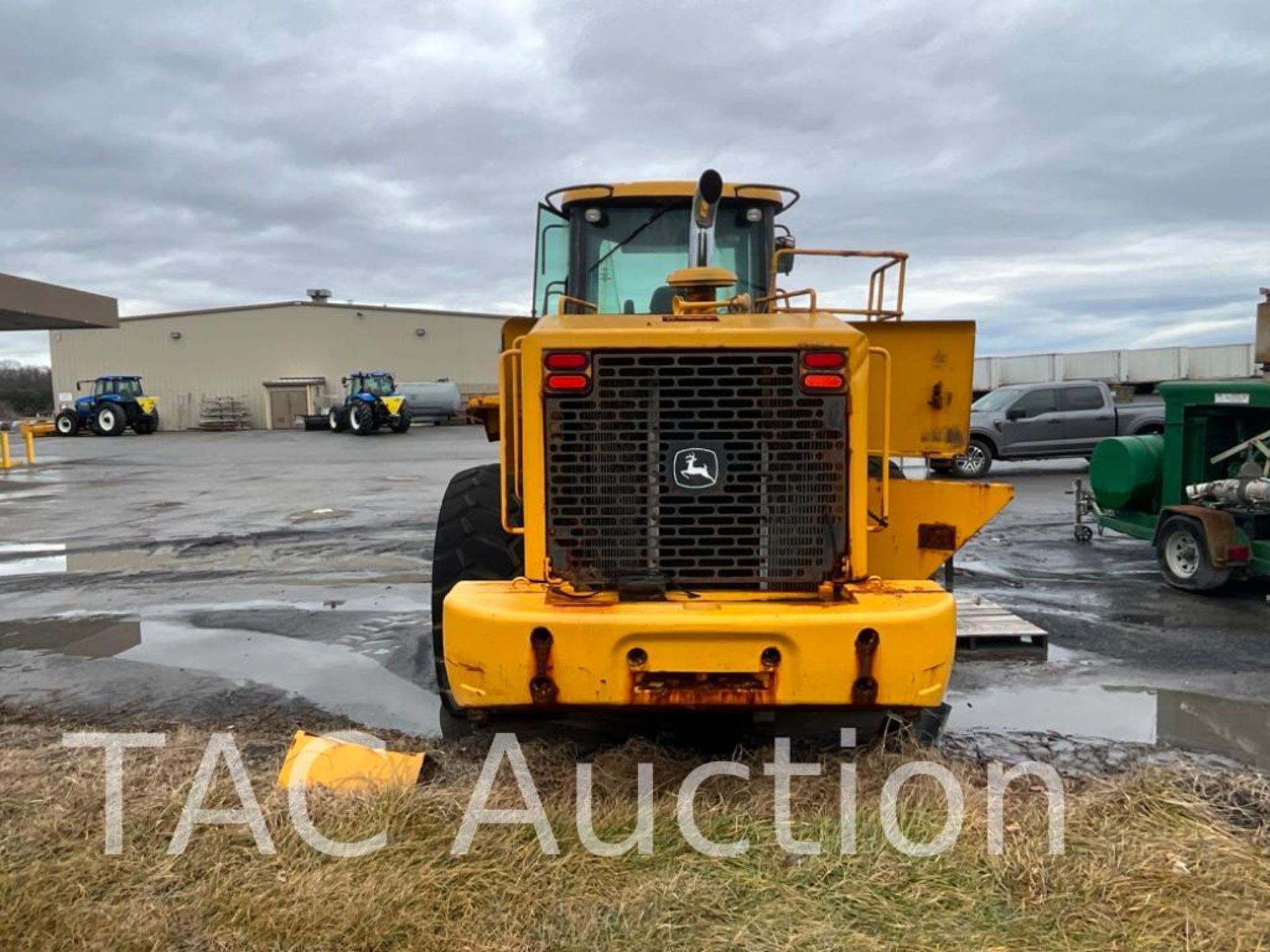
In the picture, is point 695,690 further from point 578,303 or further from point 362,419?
point 362,419

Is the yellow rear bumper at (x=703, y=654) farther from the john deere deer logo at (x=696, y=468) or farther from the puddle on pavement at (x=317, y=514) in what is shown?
the puddle on pavement at (x=317, y=514)

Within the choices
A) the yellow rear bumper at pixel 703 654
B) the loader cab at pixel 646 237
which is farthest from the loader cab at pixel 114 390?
the yellow rear bumper at pixel 703 654

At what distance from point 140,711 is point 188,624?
215cm

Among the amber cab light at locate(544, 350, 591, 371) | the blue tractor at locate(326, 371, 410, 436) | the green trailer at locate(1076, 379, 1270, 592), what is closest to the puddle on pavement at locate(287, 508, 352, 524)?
the green trailer at locate(1076, 379, 1270, 592)

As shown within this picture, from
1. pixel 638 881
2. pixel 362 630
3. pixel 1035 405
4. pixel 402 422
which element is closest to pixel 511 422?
pixel 638 881

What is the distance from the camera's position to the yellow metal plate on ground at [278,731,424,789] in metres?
3.69

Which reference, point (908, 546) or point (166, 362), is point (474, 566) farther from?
point (166, 362)

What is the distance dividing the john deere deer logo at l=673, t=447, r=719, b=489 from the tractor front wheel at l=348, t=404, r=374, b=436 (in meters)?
34.5

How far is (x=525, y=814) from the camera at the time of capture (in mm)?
3451

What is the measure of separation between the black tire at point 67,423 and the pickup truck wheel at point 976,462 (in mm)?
35417

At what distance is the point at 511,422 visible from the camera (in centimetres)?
391

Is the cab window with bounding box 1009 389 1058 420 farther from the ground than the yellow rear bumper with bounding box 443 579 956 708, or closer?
farther from the ground

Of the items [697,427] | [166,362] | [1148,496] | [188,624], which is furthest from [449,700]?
[166,362]

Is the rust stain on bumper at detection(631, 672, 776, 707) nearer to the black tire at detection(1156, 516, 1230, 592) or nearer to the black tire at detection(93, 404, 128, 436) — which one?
the black tire at detection(1156, 516, 1230, 592)
